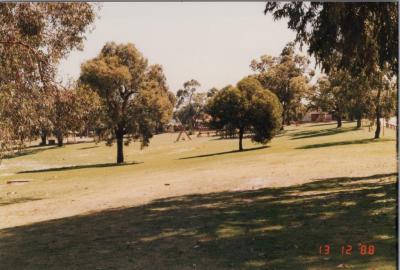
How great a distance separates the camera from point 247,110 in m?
48.3

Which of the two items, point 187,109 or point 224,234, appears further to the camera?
point 187,109

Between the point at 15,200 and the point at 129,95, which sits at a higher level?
the point at 129,95

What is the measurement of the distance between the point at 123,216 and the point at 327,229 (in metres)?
7.04

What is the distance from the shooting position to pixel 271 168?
1101 inches

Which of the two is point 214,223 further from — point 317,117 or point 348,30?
point 317,117

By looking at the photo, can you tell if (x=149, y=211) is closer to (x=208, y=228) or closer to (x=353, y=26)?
(x=208, y=228)

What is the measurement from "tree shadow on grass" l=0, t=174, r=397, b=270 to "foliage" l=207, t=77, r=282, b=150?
3101 centimetres

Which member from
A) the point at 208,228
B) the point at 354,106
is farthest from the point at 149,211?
the point at 354,106

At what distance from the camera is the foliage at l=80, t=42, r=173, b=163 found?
45.1m

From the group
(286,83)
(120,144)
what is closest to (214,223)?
(120,144)
